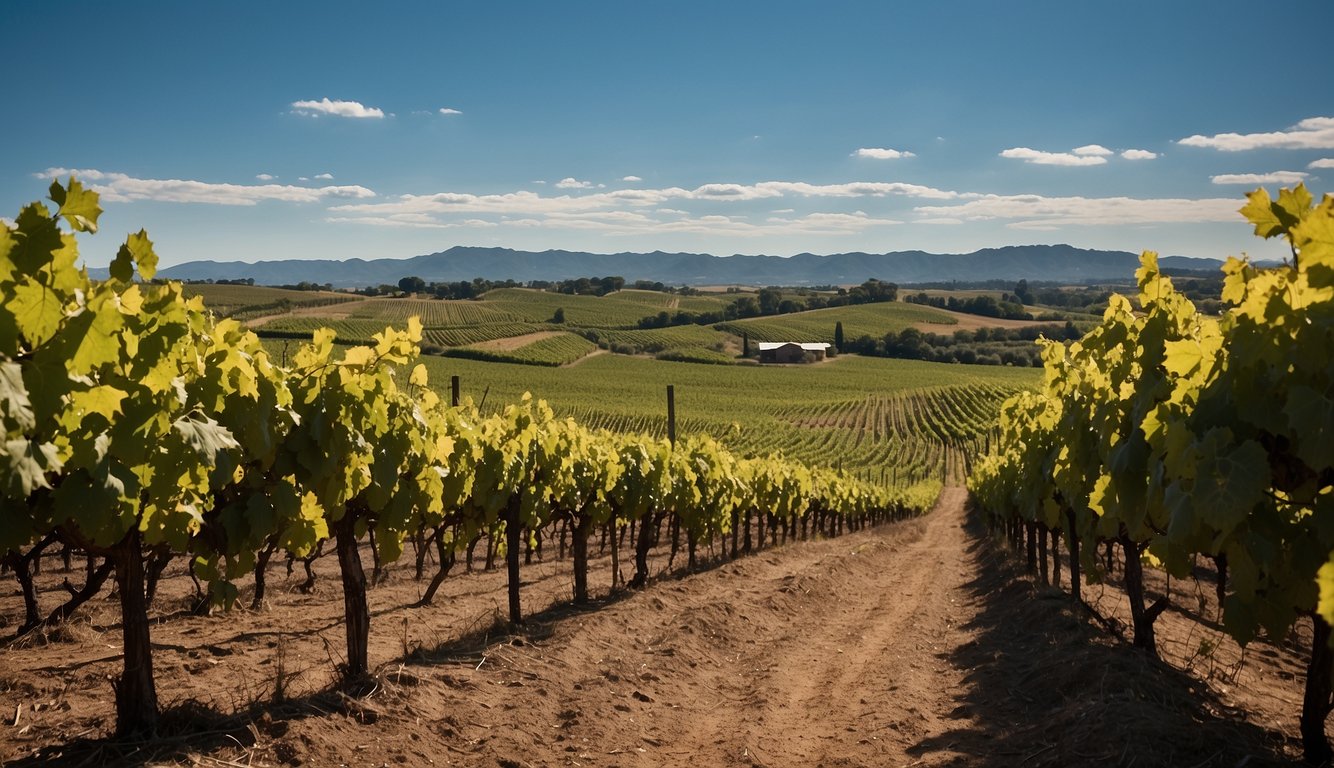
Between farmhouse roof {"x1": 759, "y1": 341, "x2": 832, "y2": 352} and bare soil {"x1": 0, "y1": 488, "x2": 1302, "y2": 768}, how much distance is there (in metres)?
90.9

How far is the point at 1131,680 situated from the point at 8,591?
1185cm

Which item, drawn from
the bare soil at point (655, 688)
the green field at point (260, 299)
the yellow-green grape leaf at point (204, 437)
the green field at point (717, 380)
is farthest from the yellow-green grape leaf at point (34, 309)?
the green field at point (260, 299)

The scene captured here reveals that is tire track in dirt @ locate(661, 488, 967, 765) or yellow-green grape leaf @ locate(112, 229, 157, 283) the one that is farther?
tire track in dirt @ locate(661, 488, 967, 765)

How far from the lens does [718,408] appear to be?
210 ft

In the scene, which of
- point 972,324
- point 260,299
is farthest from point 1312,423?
point 972,324

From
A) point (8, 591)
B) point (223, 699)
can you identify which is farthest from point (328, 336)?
point (8, 591)

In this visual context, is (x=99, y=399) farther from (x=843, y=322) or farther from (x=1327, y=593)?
(x=843, y=322)

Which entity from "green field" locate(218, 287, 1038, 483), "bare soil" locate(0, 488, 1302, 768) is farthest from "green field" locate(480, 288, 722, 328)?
"bare soil" locate(0, 488, 1302, 768)

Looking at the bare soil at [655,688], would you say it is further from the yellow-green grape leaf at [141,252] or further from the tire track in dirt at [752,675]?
the yellow-green grape leaf at [141,252]

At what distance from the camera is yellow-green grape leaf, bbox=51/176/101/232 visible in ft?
11.6

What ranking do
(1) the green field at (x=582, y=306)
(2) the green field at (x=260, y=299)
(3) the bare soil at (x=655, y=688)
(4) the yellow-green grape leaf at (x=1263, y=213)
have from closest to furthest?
(4) the yellow-green grape leaf at (x=1263, y=213) < (3) the bare soil at (x=655, y=688) < (2) the green field at (x=260, y=299) < (1) the green field at (x=582, y=306)

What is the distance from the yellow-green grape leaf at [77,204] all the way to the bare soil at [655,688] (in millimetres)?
2900

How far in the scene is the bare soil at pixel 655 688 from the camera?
5.53m

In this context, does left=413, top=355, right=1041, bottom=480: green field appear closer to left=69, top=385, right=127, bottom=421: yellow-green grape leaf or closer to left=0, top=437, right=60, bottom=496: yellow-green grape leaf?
left=69, top=385, right=127, bottom=421: yellow-green grape leaf
